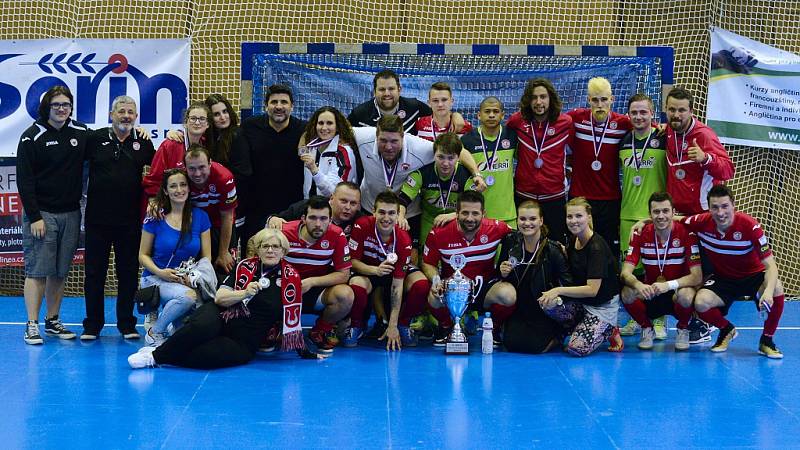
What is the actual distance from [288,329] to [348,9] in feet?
15.4

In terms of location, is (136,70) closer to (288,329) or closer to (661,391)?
(288,329)

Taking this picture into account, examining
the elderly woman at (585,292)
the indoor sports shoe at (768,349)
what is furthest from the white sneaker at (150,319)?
the indoor sports shoe at (768,349)

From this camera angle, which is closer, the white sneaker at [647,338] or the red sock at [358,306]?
the red sock at [358,306]

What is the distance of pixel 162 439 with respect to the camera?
4.66m

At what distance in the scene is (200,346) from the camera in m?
6.23

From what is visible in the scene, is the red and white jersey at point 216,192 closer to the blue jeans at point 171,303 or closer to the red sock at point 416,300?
the blue jeans at point 171,303

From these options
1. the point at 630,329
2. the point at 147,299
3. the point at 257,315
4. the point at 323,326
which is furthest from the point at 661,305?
the point at 147,299

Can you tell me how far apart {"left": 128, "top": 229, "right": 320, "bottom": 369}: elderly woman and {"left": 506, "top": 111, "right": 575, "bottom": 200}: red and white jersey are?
2.21 metres

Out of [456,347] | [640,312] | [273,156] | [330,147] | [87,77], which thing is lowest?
[456,347]

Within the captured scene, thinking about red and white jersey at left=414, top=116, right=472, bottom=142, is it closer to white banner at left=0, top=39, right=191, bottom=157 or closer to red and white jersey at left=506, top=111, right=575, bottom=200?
red and white jersey at left=506, top=111, right=575, bottom=200

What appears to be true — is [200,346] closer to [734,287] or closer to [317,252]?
[317,252]

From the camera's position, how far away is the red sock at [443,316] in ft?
23.5

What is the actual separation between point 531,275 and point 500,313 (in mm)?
403

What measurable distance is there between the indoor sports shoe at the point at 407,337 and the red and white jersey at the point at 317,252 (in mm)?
728
